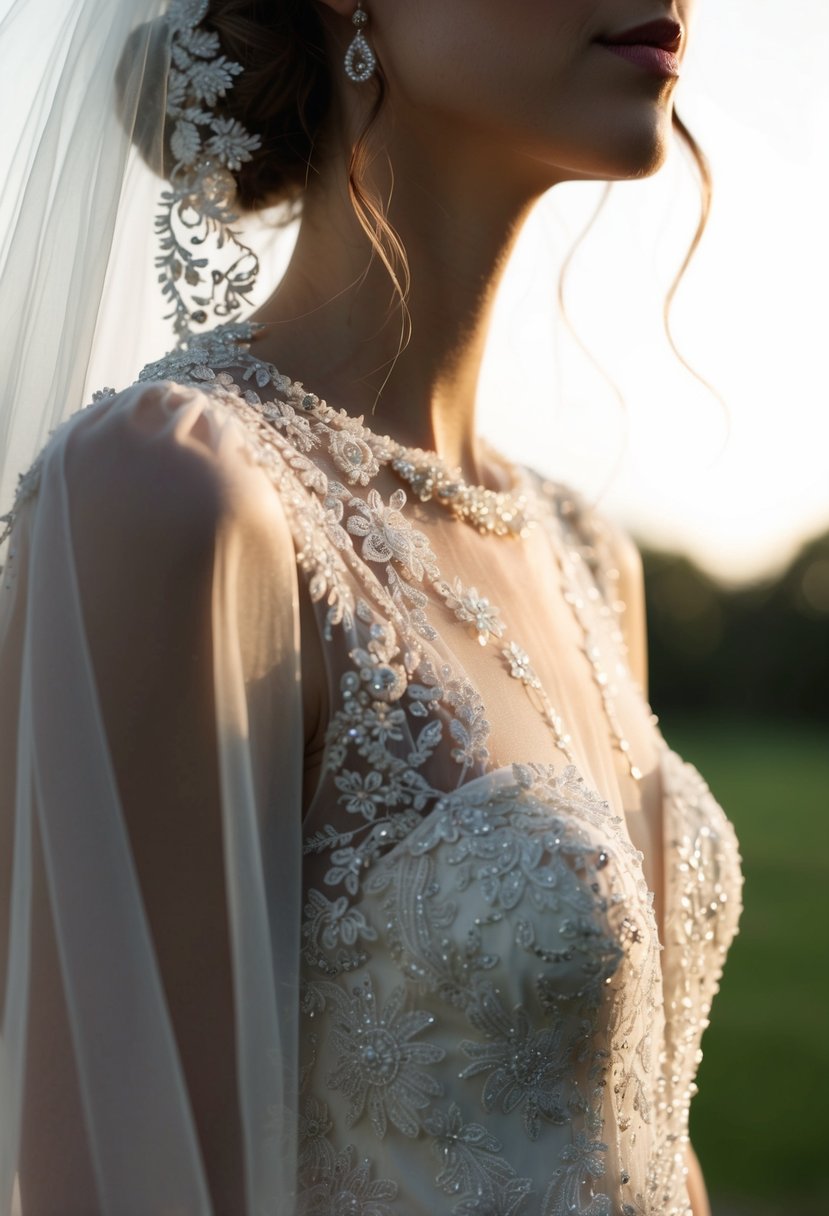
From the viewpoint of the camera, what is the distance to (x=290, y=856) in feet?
5.05

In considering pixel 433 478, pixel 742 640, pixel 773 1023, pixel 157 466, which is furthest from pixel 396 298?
pixel 742 640

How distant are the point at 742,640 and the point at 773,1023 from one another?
18.6 metres

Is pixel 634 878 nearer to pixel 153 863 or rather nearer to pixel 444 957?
pixel 444 957

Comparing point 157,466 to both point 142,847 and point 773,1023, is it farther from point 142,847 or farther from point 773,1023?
point 773,1023

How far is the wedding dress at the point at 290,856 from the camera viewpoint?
4.61ft

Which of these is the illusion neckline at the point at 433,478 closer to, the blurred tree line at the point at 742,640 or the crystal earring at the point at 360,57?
the crystal earring at the point at 360,57

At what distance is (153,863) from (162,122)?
3.80ft

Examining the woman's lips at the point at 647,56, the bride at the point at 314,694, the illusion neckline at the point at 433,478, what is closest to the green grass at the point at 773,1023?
the illusion neckline at the point at 433,478

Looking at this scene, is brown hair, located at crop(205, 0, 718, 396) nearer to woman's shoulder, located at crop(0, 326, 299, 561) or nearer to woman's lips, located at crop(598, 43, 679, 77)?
woman's lips, located at crop(598, 43, 679, 77)

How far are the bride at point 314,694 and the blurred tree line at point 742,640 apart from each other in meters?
27.2

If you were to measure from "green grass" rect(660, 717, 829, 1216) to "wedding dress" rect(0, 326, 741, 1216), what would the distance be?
6115 millimetres

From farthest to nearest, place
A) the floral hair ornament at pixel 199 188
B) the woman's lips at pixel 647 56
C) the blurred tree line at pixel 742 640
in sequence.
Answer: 1. the blurred tree line at pixel 742 640
2. the floral hair ornament at pixel 199 188
3. the woman's lips at pixel 647 56

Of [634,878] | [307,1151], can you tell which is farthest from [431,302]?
[307,1151]

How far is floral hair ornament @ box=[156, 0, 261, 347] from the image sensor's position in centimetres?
198
